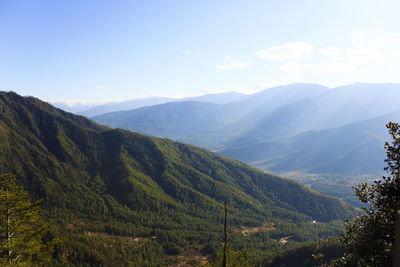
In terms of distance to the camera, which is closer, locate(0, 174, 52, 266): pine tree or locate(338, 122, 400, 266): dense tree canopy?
locate(338, 122, 400, 266): dense tree canopy

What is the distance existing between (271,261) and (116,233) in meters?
125

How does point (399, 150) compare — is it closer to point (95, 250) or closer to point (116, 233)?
point (95, 250)

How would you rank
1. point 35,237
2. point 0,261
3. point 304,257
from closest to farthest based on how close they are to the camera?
1. point 0,261
2. point 35,237
3. point 304,257

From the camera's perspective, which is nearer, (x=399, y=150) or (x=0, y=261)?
(x=399, y=150)

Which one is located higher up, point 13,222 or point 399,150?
point 399,150

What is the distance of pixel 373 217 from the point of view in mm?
19641

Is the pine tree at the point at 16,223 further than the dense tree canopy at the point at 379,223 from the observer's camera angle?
Yes

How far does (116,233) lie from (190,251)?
63586mm

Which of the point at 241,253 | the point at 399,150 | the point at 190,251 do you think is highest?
the point at 399,150

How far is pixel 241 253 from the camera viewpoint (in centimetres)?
3225

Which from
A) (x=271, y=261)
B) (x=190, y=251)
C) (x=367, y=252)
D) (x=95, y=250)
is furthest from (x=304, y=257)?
(x=367, y=252)

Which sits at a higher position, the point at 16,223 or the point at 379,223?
the point at 16,223

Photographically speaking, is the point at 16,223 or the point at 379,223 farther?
the point at 16,223

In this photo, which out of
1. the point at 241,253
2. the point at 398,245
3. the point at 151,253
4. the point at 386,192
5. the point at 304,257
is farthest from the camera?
the point at 151,253
